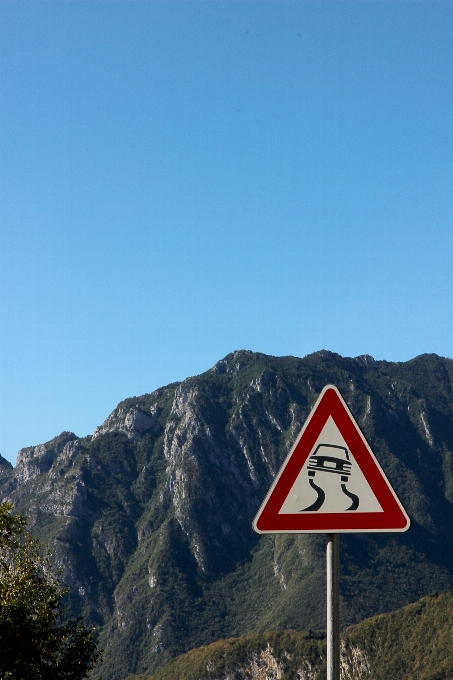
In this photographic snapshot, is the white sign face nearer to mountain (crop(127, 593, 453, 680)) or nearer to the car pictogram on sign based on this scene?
the car pictogram on sign

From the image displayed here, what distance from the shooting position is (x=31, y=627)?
67.5ft

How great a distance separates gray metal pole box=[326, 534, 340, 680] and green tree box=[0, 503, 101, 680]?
576 inches

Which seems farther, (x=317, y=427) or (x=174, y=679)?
(x=174, y=679)

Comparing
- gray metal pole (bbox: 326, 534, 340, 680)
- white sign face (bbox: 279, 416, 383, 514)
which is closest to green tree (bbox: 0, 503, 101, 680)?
gray metal pole (bbox: 326, 534, 340, 680)

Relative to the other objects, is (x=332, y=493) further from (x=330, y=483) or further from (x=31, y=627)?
(x=31, y=627)

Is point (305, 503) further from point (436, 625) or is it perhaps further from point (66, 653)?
point (436, 625)

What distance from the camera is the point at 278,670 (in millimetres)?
164625

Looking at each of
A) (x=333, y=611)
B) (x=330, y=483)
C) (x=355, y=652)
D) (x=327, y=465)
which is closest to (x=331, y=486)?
(x=330, y=483)

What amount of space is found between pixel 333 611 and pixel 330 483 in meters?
0.93

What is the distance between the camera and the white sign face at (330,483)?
262 inches

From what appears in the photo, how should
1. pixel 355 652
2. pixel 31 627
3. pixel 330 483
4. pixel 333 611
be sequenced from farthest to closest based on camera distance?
1. pixel 355 652
2. pixel 31 627
3. pixel 330 483
4. pixel 333 611

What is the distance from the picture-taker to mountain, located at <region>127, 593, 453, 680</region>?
148 m

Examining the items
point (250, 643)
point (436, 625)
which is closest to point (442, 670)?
point (436, 625)

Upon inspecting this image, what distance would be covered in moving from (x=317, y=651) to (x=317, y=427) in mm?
165289
